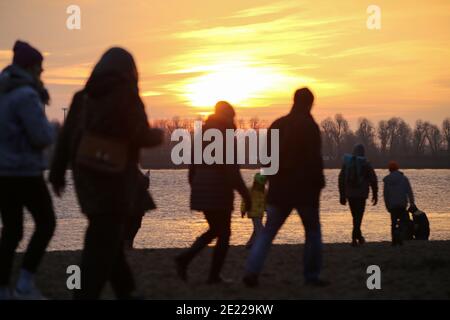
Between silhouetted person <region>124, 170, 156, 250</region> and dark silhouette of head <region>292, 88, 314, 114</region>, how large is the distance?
6.16 ft

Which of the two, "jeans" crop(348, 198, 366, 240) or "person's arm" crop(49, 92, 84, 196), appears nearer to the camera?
"person's arm" crop(49, 92, 84, 196)

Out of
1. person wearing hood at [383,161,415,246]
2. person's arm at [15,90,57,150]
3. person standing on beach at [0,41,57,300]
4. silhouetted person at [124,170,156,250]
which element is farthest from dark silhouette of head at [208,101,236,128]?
person wearing hood at [383,161,415,246]

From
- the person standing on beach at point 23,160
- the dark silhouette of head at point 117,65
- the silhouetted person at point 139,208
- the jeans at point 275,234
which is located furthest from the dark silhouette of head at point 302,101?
the dark silhouette of head at point 117,65

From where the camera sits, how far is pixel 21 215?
7.45 m

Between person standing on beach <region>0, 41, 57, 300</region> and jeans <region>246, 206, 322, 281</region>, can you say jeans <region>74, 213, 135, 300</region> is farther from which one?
jeans <region>246, 206, 322, 281</region>

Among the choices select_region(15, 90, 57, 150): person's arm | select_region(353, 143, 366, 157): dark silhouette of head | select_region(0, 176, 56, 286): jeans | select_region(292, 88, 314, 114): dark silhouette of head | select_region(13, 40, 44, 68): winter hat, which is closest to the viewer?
select_region(15, 90, 57, 150): person's arm

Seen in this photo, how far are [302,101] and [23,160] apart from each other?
3.32m

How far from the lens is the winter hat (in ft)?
24.6

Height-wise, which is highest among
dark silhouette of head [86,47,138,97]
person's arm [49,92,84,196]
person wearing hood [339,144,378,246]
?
dark silhouette of head [86,47,138,97]

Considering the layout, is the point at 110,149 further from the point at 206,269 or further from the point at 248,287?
the point at 206,269

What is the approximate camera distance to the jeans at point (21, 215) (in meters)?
7.22

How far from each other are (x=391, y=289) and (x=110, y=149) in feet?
12.9
